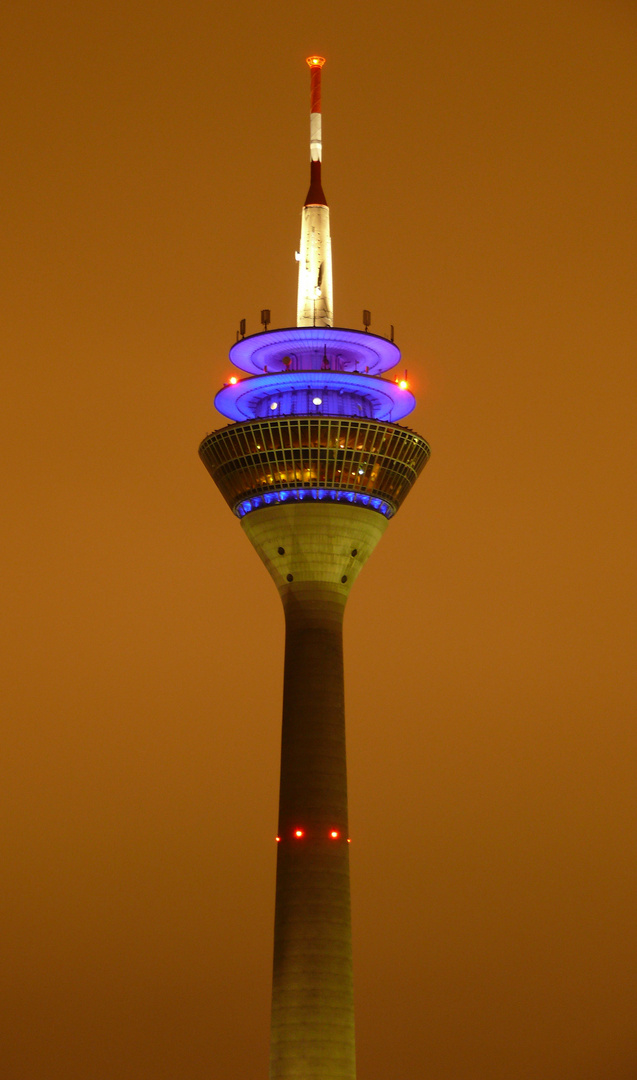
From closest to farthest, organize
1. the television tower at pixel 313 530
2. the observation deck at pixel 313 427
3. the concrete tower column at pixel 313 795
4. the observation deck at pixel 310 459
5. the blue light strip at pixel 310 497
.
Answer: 1. the concrete tower column at pixel 313 795
2. the television tower at pixel 313 530
3. the observation deck at pixel 310 459
4. the observation deck at pixel 313 427
5. the blue light strip at pixel 310 497

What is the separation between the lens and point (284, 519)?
130000 millimetres

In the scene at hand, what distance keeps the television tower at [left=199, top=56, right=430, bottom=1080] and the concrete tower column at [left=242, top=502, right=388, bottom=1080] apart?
89mm

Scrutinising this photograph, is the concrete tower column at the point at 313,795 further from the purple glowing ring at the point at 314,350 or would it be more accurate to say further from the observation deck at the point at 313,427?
the purple glowing ring at the point at 314,350

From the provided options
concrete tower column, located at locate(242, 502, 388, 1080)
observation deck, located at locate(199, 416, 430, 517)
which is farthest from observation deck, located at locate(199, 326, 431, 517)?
concrete tower column, located at locate(242, 502, 388, 1080)

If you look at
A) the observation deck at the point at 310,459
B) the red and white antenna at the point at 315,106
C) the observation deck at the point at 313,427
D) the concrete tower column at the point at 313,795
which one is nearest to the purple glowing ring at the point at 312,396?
the observation deck at the point at 313,427

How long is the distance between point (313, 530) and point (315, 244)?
22830mm

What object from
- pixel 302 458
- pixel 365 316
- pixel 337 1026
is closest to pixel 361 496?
pixel 302 458

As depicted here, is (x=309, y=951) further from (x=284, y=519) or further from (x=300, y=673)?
(x=284, y=519)

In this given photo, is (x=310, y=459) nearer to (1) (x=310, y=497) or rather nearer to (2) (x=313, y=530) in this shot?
(1) (x=310, y=497)

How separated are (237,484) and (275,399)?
21.4 ft

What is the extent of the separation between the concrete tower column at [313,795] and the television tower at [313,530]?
89mm

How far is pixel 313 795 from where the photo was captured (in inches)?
4902

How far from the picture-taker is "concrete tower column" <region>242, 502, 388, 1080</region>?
4776 inches

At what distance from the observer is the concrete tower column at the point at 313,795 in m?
121
